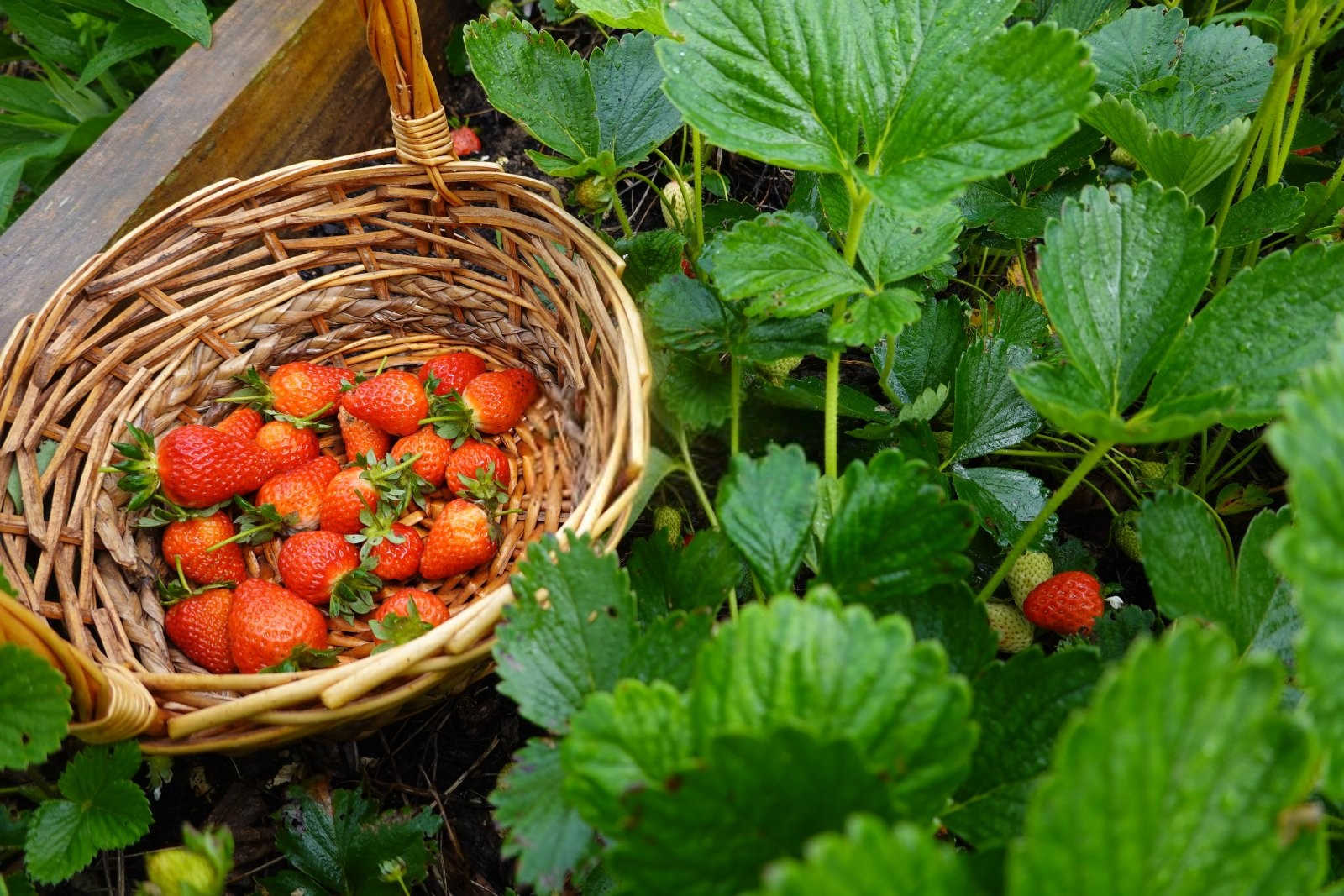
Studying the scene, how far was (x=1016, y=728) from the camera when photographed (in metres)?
0.55

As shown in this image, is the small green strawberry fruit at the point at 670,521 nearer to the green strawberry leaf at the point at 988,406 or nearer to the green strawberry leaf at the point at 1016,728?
the green strawberry leaf at the point at 988,406

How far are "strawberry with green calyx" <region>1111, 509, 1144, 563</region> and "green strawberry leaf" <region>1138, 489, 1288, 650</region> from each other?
0.34 meters

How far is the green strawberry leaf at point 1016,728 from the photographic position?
526 mm

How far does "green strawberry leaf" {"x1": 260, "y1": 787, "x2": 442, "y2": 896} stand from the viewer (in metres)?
0.87

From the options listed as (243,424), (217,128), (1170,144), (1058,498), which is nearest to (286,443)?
(243,424)

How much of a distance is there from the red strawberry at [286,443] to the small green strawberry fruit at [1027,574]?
0.84 meters

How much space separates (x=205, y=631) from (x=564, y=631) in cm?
60

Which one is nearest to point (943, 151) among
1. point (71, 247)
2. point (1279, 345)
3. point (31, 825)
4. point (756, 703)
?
point (1279, 345)

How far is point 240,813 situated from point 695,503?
1.84 ft

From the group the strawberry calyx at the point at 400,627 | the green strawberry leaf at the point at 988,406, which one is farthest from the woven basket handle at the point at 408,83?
the green strawberry leaf at the point at 988,406

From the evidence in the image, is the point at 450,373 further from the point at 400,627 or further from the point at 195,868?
the point at 195,868

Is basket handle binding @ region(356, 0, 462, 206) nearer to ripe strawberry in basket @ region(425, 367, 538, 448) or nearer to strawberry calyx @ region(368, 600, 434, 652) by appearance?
ripe strawberry in basket @ region(425, 367, 538, 448)

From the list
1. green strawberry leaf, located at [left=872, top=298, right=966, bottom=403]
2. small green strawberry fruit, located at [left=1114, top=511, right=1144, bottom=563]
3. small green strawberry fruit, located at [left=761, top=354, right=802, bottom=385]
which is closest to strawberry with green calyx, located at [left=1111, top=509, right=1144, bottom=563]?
small green strawberry fruit, located at [left=1114, top=511, right=1144, bottom=563]

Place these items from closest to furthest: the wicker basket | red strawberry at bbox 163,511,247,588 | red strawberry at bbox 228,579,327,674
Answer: the wicker basket
red strawberry at bbox 228,579,327,674
red strawberry at bbox 163,511,247,588
